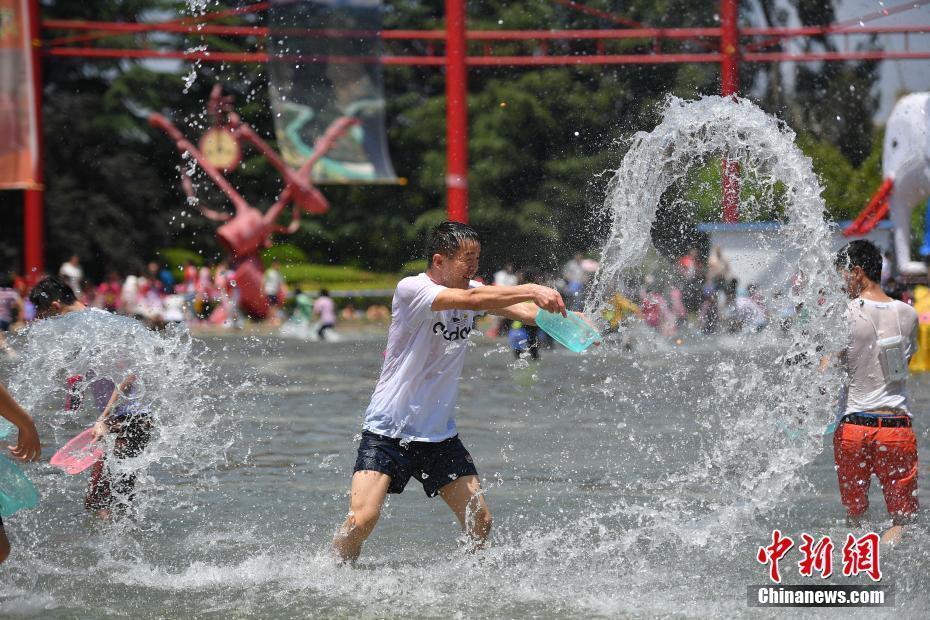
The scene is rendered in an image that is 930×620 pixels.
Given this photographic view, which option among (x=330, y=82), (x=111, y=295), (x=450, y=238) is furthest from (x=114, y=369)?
(x=111, y=295)

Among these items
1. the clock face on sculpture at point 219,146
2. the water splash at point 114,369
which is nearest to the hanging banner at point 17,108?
the clock face on sculpture at point 219,146

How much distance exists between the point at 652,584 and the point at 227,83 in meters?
38.6

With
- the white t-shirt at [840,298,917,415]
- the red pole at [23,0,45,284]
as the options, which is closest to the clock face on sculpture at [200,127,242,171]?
the red pole at [23,0,45,284]

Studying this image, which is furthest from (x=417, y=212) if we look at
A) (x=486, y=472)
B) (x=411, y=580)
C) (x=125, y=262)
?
(x=411, y=580)

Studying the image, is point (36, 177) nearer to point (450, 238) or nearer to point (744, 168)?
point (744, 168)

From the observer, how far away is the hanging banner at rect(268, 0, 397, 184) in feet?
70.1

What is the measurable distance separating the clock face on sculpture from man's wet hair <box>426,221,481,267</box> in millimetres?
29651

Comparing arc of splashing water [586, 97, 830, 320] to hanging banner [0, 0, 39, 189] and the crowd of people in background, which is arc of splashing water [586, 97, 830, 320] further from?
hanging banner [0, 0, 39, 189]

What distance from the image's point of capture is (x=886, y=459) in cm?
596

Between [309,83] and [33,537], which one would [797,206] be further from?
[309,83]

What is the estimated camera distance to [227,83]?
137ft

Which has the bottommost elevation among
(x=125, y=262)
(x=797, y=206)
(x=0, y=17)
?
(x=125, y=262)

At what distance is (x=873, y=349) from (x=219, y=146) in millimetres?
30325

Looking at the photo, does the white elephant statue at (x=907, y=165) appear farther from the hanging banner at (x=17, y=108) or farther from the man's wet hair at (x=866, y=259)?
the hanging banner at (x=17, y=108)
